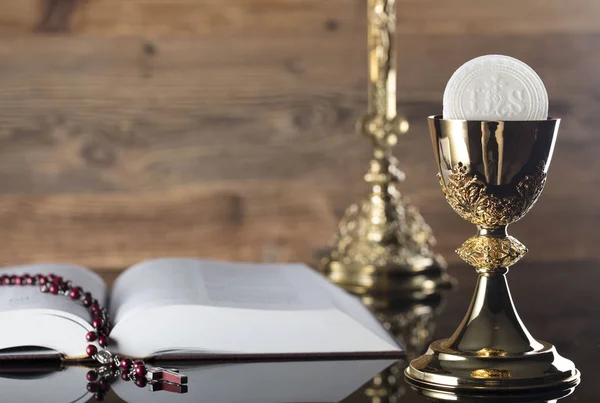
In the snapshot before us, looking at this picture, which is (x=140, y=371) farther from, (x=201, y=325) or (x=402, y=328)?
(x=402, y=328)

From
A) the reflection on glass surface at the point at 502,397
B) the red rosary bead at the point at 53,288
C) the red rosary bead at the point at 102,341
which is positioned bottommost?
the reflection on glass surface at the point at 502,397

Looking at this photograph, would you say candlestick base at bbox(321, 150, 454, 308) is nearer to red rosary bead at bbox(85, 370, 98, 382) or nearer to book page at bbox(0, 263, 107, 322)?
book page at bbox(0, 263, 107, 322)

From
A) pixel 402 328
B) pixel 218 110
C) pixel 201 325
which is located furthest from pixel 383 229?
pixel 218 110

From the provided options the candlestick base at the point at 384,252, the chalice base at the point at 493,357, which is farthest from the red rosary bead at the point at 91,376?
the candlestick base at the point at 384,252

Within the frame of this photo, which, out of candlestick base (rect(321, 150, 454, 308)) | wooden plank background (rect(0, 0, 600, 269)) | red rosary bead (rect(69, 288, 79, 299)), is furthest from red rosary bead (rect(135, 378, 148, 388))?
wooden plank background (rect(0, 0, 600, 269))

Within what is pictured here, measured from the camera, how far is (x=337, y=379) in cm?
81

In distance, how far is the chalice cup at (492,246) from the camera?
0.72m

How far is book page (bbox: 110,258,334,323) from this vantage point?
894mm

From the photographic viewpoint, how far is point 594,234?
2055 millimetres

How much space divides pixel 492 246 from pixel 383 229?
19.4 inches

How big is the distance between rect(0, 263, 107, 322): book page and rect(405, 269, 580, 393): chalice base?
1.00 feet

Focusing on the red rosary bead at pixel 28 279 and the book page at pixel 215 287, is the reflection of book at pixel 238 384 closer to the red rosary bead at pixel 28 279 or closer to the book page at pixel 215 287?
the book page at pixel 215 287

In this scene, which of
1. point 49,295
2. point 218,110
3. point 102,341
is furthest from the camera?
point 218,110

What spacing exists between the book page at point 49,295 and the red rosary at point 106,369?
0.01 metres
